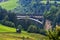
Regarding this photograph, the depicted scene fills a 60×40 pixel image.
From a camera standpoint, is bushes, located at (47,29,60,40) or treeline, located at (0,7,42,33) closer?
bushes, located at (47,29,60,40)

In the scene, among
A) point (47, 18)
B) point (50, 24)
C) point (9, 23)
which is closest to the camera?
point (9, 23)

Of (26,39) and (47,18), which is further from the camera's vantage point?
(47,18)

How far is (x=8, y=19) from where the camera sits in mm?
128125

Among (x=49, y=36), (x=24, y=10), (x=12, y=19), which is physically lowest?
(x=24, y=10)

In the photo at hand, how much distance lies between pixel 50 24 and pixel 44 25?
13.1 feet

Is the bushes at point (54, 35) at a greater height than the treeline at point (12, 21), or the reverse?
the bushes at point (54, 35)

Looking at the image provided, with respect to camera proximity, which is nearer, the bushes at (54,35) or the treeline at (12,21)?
the bushes at (54,35)

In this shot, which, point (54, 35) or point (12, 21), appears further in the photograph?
point (12, 21)

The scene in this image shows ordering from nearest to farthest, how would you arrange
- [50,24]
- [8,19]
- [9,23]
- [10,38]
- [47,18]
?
[10,38], [9,23], [8,19], [50,24], [47,18]

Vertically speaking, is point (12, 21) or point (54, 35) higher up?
point (54, 35)

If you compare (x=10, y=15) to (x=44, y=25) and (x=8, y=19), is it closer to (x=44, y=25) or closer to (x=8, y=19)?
(x=8, y=19)

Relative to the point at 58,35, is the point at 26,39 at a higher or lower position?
lower

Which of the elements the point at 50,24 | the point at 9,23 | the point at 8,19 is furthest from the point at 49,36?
the point at 50,24

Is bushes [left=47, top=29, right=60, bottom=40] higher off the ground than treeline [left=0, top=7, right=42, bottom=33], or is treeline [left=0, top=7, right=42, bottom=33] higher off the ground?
bushes [left=47, top=29, right=60, bottom=40]
